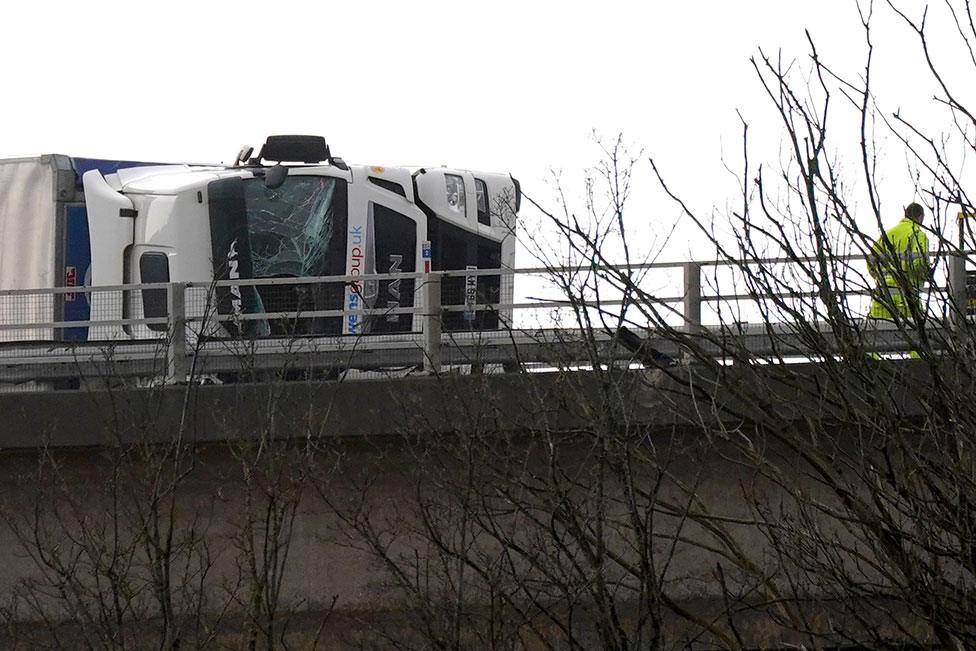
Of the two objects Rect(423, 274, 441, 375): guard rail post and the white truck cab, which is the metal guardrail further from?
the white truck cab

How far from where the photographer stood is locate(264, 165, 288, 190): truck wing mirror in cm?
1343

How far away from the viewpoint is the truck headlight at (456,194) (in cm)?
1409

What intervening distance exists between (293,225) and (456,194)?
165 centimetres

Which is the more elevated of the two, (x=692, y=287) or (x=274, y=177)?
(x=274, y=177)

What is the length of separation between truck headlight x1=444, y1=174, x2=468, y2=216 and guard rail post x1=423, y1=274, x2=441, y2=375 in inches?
124

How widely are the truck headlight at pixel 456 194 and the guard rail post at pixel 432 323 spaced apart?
10.3ft

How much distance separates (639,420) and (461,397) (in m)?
1.25

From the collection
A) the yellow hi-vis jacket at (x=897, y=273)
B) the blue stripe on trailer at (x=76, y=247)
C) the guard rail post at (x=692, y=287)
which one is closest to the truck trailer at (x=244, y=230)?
the blue stripe on trailer at (x=76, y=247)

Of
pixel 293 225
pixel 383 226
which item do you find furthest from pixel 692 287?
pixel 293 225

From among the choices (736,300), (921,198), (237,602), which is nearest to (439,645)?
(237,602)

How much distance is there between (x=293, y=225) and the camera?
13539 millimetres

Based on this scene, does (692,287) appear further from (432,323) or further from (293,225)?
(293,225)

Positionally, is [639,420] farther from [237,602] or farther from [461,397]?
[237,602]

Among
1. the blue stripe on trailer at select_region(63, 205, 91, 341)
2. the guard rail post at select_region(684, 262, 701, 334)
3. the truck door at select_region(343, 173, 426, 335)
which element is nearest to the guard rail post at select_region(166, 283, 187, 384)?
the truck door at select_region(343, 173, 426, 335)
